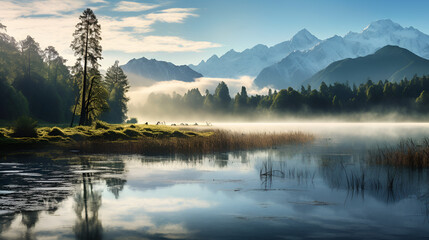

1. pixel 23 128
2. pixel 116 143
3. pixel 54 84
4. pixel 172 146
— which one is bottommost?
pixel 172 146

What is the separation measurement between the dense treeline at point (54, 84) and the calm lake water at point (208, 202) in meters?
39.0

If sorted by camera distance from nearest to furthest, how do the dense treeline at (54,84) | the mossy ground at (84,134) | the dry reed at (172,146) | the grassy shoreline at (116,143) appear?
the grassy shoreline at (116,143) < the dry reed at (172,146) < the mossy ground at (84,134) < the dense treeline at (54,84)

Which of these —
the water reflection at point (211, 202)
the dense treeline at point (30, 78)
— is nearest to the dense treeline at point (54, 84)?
the dense treeline at point (30, 78)

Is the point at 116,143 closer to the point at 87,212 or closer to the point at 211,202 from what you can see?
the point at 211,202

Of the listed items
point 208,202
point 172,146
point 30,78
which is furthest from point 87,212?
point 30,78

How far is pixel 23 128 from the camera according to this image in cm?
4200

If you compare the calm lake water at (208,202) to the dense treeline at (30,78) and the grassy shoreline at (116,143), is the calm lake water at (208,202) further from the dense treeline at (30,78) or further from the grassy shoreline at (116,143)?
the dense treeline at (30,78)

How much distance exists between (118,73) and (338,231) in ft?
401

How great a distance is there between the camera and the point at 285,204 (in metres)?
16.5

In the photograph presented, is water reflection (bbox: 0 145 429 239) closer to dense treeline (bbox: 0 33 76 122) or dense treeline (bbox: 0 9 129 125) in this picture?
dense treeline (bbox: 0 9 129 125)

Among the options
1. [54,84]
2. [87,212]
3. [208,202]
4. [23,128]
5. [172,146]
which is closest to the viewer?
[87,212]

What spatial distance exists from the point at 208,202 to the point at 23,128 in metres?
32.1

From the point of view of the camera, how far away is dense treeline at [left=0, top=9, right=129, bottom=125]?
214ft

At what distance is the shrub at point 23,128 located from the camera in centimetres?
4153
